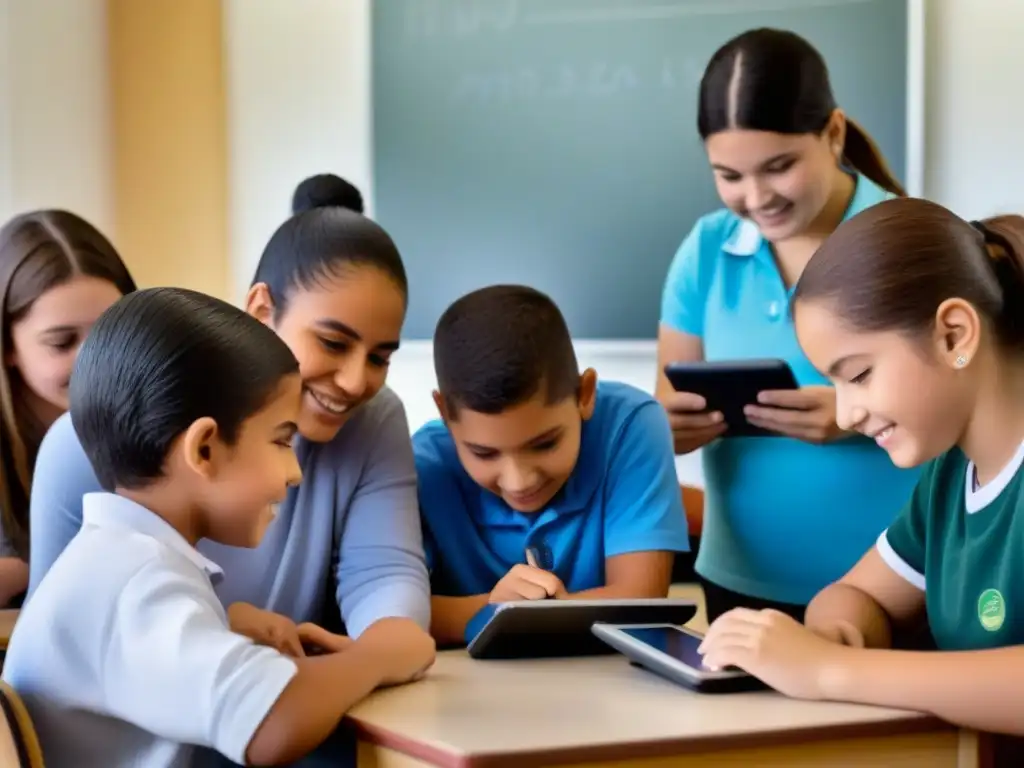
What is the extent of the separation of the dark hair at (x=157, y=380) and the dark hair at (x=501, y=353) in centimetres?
38

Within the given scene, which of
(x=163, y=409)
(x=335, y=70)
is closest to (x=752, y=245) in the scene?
(x=163, y=409)

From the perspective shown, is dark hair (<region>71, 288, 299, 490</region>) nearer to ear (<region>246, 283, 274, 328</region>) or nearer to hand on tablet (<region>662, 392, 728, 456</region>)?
ear (<region>246, 283, 274, 328</region>)

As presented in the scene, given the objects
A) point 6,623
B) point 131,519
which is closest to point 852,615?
point 131,519

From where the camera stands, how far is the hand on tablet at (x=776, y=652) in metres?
1.09

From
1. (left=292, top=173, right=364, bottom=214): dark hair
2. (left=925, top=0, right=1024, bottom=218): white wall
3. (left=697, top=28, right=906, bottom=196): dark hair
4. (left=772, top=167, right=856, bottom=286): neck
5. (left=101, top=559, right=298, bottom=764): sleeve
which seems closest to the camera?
(left=101, top=559, right=298, bottom=764): sleeve

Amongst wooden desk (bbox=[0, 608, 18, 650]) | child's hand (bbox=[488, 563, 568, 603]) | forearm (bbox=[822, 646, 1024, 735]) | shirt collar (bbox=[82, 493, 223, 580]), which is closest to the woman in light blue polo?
child's hand (bbox=[488, 563, 568, 603])

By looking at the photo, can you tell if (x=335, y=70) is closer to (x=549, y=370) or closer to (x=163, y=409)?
(x=549, y=370)

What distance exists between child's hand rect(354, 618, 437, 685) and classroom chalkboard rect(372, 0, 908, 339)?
1513mm

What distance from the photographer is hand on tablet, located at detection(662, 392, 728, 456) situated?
1.69 m

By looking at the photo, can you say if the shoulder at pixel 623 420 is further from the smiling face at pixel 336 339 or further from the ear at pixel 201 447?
the ear at pixel 201 447

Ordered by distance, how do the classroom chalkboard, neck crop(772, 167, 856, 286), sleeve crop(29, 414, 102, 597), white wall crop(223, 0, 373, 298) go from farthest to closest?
white wall crop(223, 0, 373, 298) < the classroom chalkboard < neck crop(772, 167, 856, 286) < sleeve crop(29, 414, 102, 597)

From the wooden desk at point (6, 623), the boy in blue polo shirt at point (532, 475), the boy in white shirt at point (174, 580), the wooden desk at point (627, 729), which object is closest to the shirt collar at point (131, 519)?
the boy in white shirt at point (174, 580)

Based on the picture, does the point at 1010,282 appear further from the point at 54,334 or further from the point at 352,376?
the point at 54,334

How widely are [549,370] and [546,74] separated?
54.0 inches
